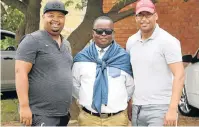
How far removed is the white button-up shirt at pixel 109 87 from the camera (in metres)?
4.28

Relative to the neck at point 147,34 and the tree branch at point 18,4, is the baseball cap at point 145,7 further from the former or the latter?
the tree branch at point 18,4

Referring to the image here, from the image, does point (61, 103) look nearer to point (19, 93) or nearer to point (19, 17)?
point (19, 93)

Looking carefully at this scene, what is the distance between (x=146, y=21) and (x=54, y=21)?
2.87 feet

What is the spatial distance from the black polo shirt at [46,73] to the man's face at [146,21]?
778 millimetres

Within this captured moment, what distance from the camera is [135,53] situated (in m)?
4.32

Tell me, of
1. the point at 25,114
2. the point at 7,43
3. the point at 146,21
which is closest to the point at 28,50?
the point at 25,114

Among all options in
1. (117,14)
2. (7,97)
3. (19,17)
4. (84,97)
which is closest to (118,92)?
(84,97)

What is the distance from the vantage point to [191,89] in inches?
332

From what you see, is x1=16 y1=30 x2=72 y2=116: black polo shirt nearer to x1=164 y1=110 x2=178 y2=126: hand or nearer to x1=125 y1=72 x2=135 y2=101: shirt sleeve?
x1=125 y1=72 x2=135 y2=101: shirt sleeve

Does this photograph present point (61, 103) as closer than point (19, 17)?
Yes

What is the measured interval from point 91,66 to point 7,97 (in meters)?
7.19

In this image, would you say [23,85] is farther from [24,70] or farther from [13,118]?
[13,118]

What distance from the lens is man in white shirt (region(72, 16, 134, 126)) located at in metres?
4.27

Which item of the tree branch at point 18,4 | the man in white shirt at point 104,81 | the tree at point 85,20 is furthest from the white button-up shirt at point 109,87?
the tree branch at point 18,4
